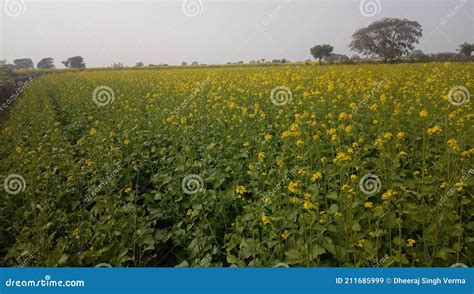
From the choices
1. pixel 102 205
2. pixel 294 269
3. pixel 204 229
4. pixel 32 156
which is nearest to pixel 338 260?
pixel 294 269

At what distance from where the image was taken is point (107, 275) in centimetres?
262

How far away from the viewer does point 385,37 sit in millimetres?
12344

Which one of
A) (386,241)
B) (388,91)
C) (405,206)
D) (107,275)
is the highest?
(388,91)

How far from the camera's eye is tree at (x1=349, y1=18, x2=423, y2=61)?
11219 millimetres

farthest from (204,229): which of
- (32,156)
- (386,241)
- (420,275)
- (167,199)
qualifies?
(32,156)

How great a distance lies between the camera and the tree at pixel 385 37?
1122 centimetres

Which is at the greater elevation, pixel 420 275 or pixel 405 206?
pixel 405 206

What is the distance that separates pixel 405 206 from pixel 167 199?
2.25 metres

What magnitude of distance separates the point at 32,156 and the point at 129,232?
211 centimetres

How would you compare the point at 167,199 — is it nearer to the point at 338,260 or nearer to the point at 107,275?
the point at 107,275

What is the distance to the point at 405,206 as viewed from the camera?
2.92 m

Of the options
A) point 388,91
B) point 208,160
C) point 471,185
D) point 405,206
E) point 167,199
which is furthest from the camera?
point 388,91

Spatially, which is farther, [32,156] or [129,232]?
[32,156]

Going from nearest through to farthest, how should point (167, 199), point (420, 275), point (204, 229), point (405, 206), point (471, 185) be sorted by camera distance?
point (420, 275), point (405, 206), point (471, 185), point (204, 229), point (167, 199)
